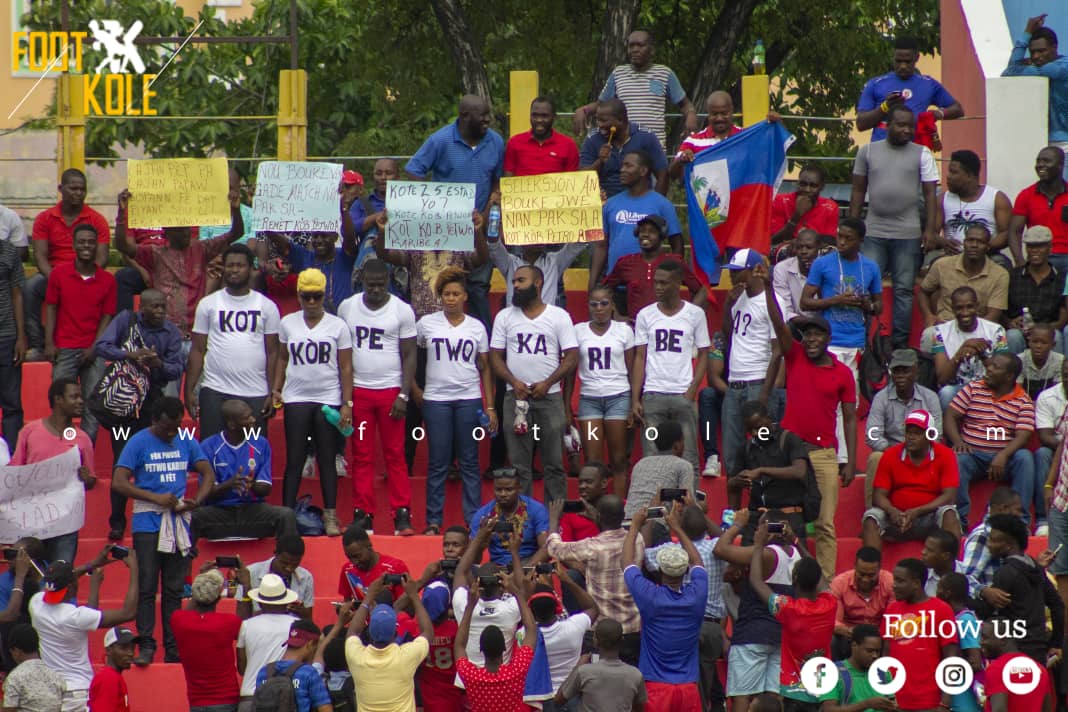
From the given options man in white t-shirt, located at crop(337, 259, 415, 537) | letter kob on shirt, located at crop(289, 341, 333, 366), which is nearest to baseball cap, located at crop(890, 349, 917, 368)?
man in white t-shirt, located at crop(337, 259, 415, 537)

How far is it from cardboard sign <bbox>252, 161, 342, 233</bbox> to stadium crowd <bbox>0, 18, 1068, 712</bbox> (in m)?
0.23

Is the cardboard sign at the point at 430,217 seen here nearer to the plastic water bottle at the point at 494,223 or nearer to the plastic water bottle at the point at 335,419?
the plastic water bottle at the point at 494,223

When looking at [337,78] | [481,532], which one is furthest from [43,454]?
[337,78]

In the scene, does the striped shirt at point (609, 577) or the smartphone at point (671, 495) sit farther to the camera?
the smartphone at point (671, 495)

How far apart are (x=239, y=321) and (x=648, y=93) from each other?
4.51 meters

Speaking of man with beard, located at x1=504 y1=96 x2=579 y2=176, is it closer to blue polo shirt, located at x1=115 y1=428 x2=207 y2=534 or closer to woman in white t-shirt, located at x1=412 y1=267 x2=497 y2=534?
woman in white t-shirt, located at x1=412 y1=267 x2=497 y2=534

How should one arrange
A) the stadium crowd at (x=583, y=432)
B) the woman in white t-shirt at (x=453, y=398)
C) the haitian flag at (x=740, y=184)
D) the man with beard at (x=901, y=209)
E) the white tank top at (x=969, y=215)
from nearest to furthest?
the stadium crowd at (x=583, y=432) → the woman in white t-shirt at (x=453, y=398) → the haitian flag at (x=740, y=184) → the man with beard at (x=901, y=209) → the white tank top at (x=969, y=215)

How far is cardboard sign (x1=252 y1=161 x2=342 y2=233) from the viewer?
17.6 metres

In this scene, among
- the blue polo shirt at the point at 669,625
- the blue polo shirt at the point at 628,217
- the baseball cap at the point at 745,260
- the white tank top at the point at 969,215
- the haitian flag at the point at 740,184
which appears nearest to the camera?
the blue polo shirt at the point at 669,625

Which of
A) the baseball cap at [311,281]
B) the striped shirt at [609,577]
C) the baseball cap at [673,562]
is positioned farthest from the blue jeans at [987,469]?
the baseball cap at [311,281]

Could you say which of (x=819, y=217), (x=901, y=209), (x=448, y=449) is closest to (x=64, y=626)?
(x=448, y=449)

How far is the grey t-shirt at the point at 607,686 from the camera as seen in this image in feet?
43.7

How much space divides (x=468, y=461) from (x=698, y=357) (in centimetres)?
210

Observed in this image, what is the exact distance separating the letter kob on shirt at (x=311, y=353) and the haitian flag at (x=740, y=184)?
379cm
